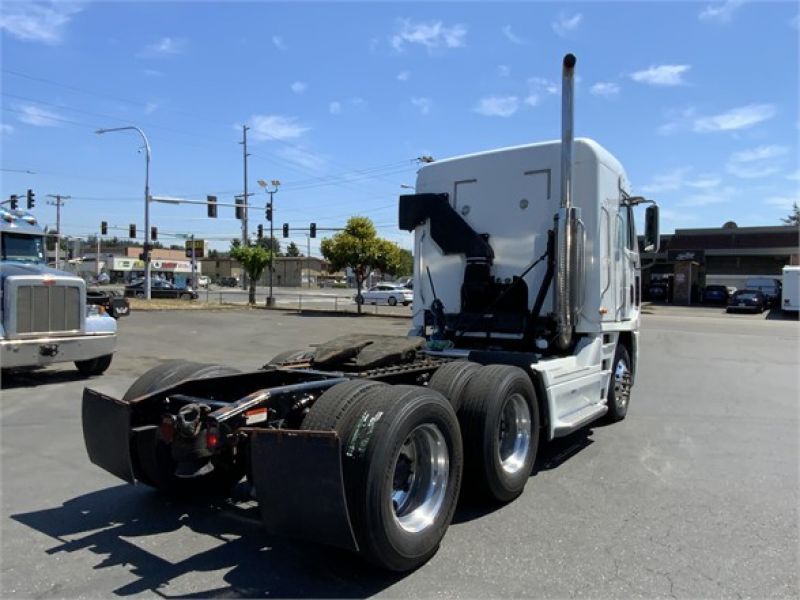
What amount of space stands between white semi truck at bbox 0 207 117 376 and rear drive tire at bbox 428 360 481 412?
7.42 metres

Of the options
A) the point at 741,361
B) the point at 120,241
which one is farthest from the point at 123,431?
the point at 120,241

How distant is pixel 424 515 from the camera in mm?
3941

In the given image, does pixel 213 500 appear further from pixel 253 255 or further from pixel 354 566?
pixel 253 255

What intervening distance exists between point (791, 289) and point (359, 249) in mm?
25237

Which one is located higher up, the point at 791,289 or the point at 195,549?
the point at 791,289

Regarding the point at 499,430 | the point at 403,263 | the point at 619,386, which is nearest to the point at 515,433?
the point at 499,430

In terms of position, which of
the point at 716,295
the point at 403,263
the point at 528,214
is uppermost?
the point at 403,263

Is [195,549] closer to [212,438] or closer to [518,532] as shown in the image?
[212,438]

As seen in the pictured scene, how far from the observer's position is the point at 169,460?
4605 mm

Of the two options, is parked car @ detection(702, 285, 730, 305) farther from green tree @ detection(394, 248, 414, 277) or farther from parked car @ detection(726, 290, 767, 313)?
green tree @ detection(394, 248, 414, 277)

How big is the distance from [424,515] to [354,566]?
52 cm

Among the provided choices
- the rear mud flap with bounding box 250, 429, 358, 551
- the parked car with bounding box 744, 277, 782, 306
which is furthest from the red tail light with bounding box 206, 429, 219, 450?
the parked car with bounding box 744, 277, 782, 306

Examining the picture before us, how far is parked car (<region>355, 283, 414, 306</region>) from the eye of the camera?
4362 centimetres

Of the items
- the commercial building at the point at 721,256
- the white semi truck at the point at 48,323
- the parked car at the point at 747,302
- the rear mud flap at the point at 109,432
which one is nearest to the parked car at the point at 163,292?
the commercial building at the point at 721,256
